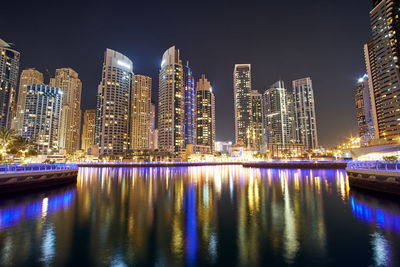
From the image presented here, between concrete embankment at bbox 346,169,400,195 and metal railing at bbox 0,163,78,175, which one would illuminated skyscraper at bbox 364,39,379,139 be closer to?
concrete embankment at bbox 346,169,400,195

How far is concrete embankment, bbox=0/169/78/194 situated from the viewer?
26.6 metres

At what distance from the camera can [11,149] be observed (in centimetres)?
6431

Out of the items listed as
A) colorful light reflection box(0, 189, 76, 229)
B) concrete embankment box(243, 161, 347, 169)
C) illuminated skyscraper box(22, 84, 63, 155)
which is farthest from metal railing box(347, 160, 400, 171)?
illuminated skyscraper box(22, 84, 63, 155)

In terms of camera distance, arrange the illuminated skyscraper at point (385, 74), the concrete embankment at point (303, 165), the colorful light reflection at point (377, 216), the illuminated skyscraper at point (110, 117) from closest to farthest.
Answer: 1. the colorful light reflection at point (377, 216)
2. the concrete embankment at point (303, 165)
3. the illuminated skyscraper at point (385, 74)
4. the illuminated skyscraper at point (110, 117)

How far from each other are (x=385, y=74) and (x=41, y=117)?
926ft

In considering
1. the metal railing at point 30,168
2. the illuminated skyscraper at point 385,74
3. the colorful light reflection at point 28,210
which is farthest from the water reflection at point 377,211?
the illuminated skyscraper at point 385,74

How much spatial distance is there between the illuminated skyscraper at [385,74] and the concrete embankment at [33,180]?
164672 mm

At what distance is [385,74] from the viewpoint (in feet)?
431

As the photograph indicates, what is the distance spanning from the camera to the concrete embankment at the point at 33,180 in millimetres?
26641

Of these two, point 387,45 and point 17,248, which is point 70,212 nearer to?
point 17,248

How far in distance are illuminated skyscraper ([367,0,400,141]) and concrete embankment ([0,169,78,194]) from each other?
16467cm

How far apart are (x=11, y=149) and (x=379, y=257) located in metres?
89.6

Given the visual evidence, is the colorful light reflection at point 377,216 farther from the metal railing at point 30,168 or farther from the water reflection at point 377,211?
the metal railing at point 30,168

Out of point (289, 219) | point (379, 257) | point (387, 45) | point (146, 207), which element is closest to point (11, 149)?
point (146, 207)
